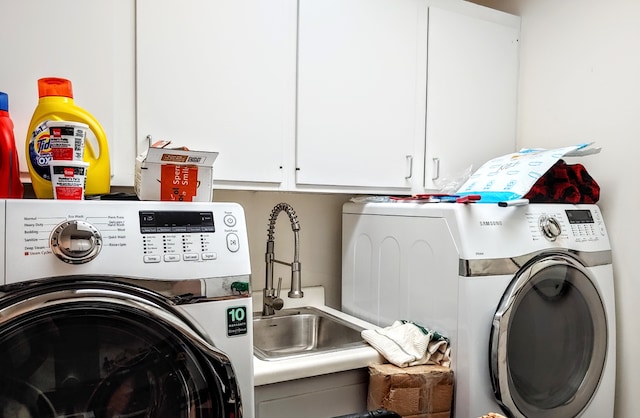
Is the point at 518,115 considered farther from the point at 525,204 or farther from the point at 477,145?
the point at 525,204

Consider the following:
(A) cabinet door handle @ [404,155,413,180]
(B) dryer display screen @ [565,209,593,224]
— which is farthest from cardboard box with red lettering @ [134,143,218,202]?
(B) dryer display screen @ [565,209,593,224]

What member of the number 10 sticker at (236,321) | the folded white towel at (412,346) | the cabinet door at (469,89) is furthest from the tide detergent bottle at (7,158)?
the cabinet door at (469,89)

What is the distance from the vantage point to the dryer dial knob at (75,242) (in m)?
0.95

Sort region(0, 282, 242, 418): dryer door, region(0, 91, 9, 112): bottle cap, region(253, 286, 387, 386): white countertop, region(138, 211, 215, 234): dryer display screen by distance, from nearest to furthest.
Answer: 1. region(0, 282, 242, 418): dryer door
2. region(138, 211, 215, 234): dryer display screen
3. region(0, 91, 9, 112): bottle cap
4. region(253, 286, 387, 386): white countertop

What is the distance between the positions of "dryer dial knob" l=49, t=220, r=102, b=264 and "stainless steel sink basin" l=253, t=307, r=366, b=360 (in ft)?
3.21

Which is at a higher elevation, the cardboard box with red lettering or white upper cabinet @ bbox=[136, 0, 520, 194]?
white upper cabinet @ bbox=[136, 0, 520, 194]

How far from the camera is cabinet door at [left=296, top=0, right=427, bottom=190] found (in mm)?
1700

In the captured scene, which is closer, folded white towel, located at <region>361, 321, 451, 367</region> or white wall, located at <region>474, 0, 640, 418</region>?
folded white towel, located at <region>361, 321, 451, 367</region>

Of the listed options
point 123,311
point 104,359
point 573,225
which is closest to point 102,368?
Result: point 104,359

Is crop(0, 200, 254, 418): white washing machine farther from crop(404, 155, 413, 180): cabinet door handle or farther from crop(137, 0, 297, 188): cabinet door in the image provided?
crop(404, 155, 413, 180): cabinet door handle

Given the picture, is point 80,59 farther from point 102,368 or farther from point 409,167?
point 409,167

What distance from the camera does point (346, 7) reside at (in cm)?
176

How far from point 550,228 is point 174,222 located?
1295 mm

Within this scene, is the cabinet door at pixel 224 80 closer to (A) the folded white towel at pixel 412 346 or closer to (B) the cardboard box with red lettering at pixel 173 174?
(B) the cardboard box with red lettering at pixel 173 174
